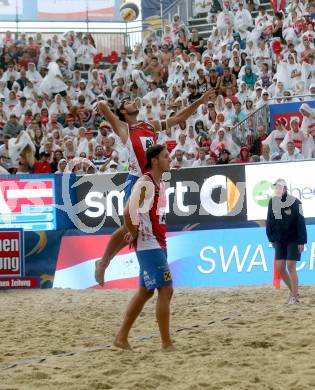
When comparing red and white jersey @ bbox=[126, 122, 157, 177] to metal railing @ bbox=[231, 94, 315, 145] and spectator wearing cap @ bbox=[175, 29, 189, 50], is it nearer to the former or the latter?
metal railing @ bbox=[231, 94, 315, 145]

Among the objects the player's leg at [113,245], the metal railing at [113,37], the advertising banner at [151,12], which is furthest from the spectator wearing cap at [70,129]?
the player's leg at [113,245]

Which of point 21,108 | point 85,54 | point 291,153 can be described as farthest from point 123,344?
point 85,54

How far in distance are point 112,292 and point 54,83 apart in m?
10.8

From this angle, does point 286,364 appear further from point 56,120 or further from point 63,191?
point 56,120

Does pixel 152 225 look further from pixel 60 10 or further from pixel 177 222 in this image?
pixel 60 10

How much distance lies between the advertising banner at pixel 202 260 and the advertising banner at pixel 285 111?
4.04m

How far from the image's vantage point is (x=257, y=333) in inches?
354

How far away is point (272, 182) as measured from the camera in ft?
49.7

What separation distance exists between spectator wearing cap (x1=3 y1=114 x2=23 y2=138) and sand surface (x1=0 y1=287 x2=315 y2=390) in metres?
8.19

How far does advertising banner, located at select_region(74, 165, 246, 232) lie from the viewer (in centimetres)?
1538

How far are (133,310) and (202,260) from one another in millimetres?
7331

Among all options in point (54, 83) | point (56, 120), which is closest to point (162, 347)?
point (56, 120)

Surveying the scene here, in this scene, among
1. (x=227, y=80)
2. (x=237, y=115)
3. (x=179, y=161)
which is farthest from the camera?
(x=227, y=80)

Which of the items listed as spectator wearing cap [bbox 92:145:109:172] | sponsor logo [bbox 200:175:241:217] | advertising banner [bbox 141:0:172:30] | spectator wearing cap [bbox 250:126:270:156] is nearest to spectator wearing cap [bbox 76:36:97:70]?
advertising banner [bbox 141:0:172:30]
